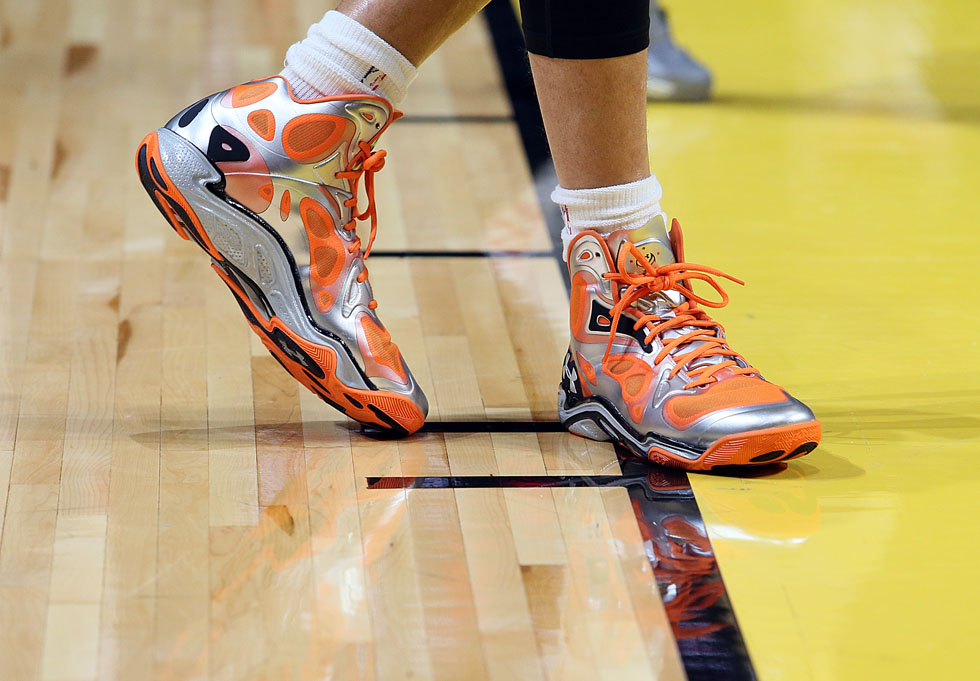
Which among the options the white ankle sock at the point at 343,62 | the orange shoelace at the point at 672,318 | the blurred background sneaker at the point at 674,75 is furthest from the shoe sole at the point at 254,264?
the blurred background sneaker at the point at 674,75

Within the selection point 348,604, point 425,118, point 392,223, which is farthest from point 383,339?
point 425,118

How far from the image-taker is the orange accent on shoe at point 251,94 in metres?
1.06

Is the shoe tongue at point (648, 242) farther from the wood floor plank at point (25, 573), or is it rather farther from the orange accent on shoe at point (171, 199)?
the wood floor plank at point (25, 573)

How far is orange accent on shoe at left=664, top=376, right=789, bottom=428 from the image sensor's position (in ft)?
3.47

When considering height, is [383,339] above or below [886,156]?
above

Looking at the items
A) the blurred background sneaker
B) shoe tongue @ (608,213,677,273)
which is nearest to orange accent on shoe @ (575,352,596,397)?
shoe tongue @ (608,213,677,273)

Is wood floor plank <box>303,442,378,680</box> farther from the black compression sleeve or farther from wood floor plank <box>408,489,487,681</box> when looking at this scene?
the black compression sleeve

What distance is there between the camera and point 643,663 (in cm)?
86

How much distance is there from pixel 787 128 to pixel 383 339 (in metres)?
1.13

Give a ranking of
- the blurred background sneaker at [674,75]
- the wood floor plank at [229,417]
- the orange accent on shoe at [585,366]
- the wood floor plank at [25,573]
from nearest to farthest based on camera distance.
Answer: the wood floor plank at [25,573] < the wood floor plank at [229,417] < the orange accent on shoe at [585,366] < the blurred background sneaker at [674,75]

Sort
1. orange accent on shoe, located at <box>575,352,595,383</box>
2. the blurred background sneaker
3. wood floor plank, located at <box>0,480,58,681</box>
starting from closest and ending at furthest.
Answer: wood floor plank, located at <box>0,480,58,681</box> → orange accent on shoe, located at <box>575,352,595,383</box> → the blurred background sneaker

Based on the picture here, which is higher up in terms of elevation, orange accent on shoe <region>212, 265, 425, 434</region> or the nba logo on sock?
the nba logo on sock

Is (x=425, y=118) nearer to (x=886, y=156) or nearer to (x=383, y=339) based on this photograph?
(x=886, y=156)

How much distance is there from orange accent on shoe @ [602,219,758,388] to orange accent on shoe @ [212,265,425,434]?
0.66 feet
